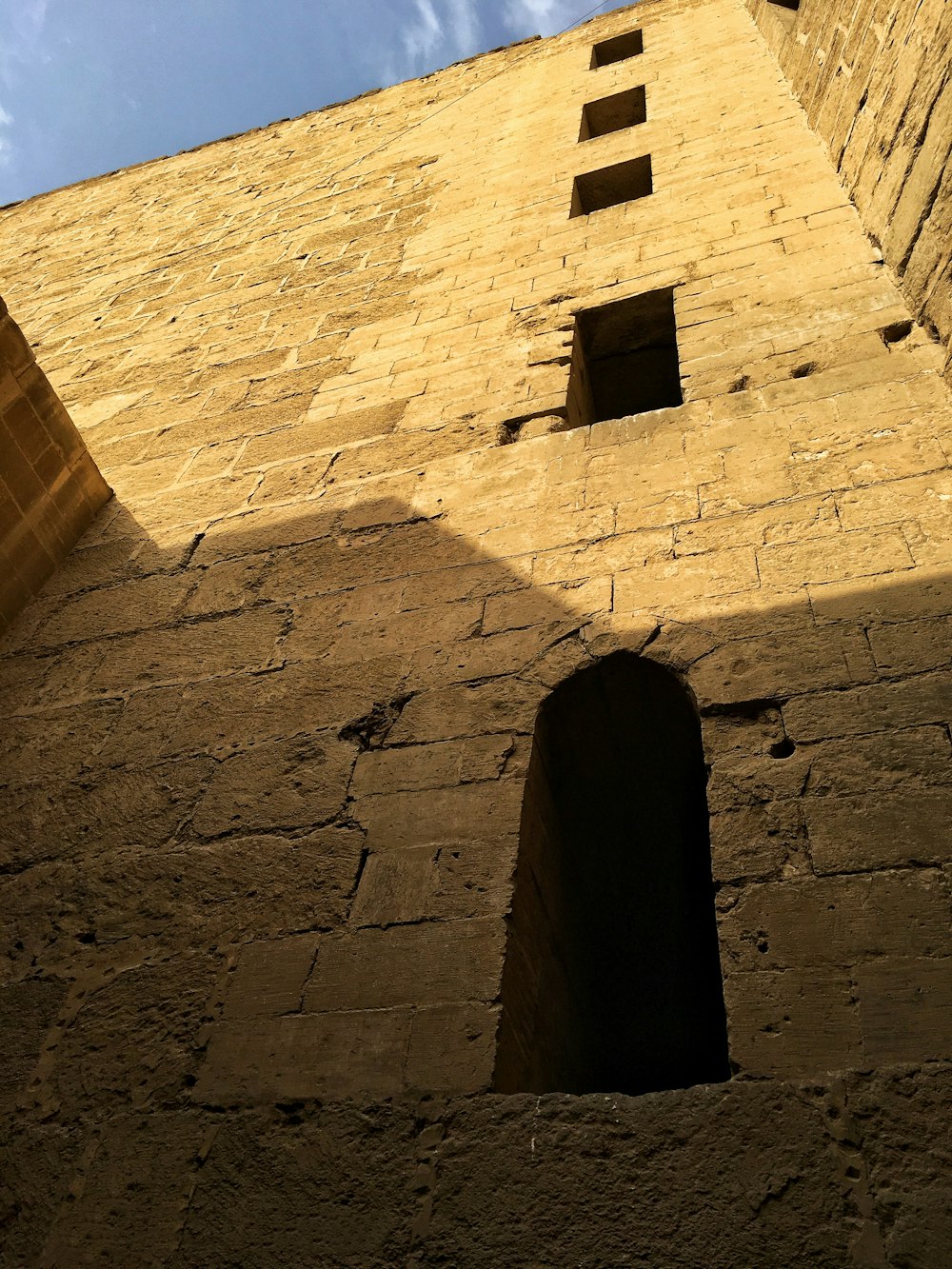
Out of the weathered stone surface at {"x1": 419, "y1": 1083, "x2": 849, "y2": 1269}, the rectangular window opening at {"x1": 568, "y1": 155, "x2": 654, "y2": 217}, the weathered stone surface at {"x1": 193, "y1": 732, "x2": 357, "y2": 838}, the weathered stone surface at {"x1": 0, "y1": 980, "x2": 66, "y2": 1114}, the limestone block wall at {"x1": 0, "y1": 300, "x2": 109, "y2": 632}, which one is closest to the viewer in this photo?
the weathered stone surface at {"x1": 419, "y1": 1083, "x2": 849, "y2": 1269}

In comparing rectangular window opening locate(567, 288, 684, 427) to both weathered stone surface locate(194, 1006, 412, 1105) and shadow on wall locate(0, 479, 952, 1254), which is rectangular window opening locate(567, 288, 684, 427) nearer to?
shadow on wall locate(0, 479, 952, 1254)

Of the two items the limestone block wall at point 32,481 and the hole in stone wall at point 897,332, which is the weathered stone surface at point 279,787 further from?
the hole in stone wall at point 897,332

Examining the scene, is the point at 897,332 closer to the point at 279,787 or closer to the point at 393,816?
the point at 393,816

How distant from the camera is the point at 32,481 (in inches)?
175

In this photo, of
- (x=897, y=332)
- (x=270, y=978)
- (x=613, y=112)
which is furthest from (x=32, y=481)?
(x=613, y=112)

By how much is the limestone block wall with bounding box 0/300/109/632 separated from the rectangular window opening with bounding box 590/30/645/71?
5.51 metres

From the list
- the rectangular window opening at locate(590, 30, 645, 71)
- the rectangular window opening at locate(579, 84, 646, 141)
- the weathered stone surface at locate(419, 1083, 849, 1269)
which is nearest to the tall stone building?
the weathered stone surface at locate(419, 1083, 849, 1269)

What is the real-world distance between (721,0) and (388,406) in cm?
552

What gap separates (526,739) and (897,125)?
3.07 meters

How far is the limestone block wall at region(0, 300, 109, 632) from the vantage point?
4277 mm

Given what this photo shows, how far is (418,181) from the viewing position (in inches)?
260

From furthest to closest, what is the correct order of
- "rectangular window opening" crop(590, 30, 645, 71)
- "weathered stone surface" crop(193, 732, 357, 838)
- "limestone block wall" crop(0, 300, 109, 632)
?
"rectangular window opening" crop(590, 30, 645, 71) → "limestone block wall" crop(0, 300, 109, 632) → "weathered stone surface" crop(193, 732, 357, 838)

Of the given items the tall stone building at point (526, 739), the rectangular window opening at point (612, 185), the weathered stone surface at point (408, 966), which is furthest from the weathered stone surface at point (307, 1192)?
the rectangular window opening at point (612, 185)

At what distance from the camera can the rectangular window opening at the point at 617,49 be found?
756 centimetres
